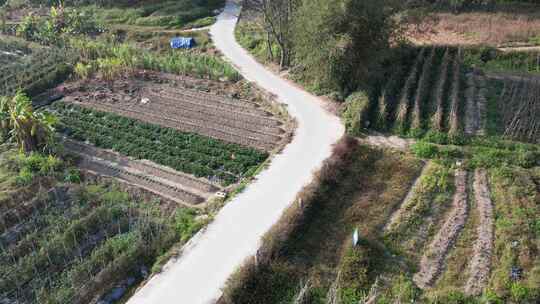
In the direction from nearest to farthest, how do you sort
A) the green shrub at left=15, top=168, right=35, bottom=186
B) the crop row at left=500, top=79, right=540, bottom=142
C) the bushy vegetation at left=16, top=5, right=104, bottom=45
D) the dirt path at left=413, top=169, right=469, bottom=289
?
the dirt path at left=413, top=169, right=469, bottom=289 < the green shrub at left=15, top=168, right=35, bottom=186 < the crop row at left=500, top=79, right=540, bottom=142 < the bushy vegetation at left=16, top=5, right=104, bottom=45

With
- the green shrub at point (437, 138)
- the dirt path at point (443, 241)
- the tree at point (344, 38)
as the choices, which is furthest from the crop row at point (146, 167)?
the green shrub at point (437, 138)

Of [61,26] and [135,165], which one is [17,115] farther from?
[61,26]

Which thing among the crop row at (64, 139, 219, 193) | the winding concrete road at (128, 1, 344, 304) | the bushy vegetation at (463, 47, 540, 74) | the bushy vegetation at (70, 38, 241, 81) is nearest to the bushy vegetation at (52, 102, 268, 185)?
the crop row at (64, 139, 219, 193)

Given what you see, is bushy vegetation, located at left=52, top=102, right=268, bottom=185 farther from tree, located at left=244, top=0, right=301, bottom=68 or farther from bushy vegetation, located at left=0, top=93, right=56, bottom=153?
tree, located at left=244, top=0, right=301, bottom=68


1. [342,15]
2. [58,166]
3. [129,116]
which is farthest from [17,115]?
[342,15]

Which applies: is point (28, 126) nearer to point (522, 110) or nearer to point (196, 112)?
point (196, 112)
